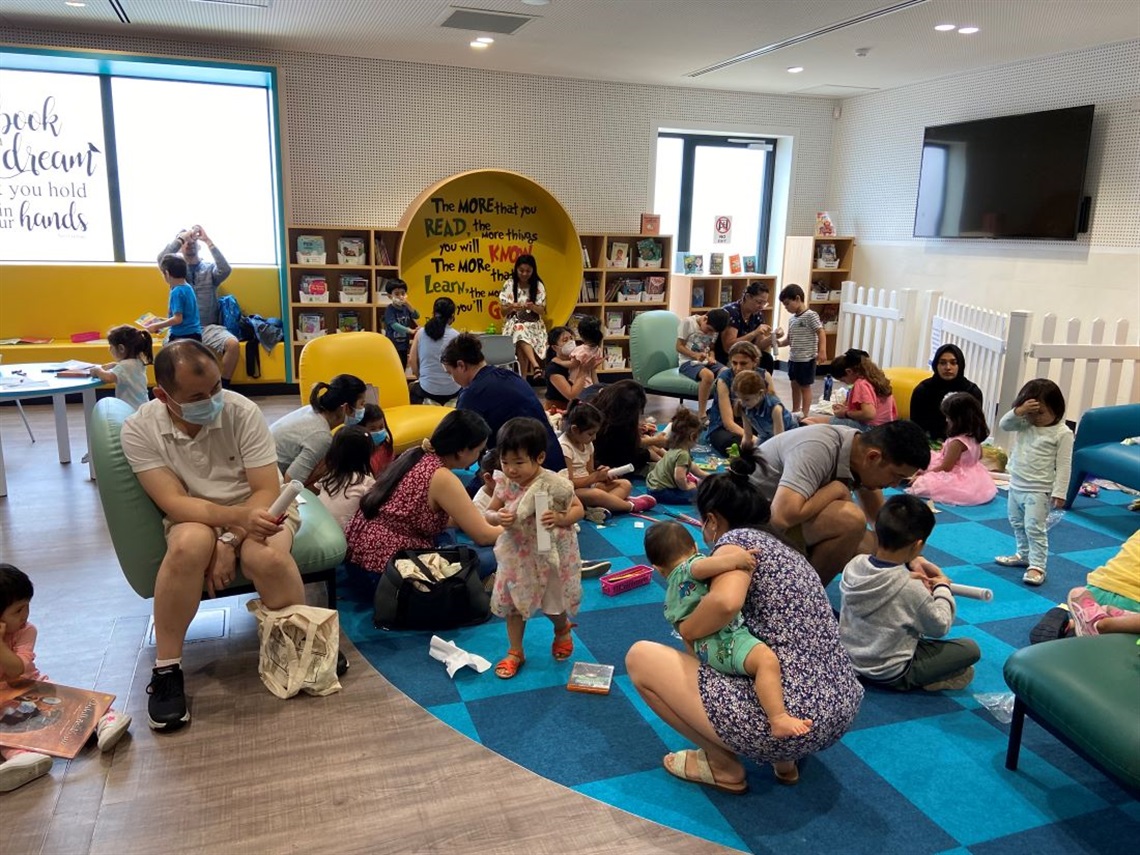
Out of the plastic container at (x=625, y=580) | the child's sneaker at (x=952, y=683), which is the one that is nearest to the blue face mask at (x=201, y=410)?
the plastic container at (x=625, y=580)

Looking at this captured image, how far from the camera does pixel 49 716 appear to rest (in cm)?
242

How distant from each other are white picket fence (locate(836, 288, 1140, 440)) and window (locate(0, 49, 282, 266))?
18.5 feet

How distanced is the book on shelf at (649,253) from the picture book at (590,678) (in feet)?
21.2

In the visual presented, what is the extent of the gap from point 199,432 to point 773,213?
330 inches

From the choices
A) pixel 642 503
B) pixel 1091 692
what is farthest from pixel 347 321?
pixel 1091 692

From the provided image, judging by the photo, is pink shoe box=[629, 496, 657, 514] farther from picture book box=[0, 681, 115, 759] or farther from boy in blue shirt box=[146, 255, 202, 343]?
boy in blue shirt box=[146, 255, 202, 343]

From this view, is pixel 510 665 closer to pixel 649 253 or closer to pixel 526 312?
pixel 526 312

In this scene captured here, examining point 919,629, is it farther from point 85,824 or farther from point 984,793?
point 85,824

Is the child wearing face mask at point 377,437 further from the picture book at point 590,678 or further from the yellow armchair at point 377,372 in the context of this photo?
the picture book at point 590,678

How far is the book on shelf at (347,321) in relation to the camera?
778 cm

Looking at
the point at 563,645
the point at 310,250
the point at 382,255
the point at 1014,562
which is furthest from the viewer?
the point at 382,255

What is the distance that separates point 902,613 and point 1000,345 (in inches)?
152

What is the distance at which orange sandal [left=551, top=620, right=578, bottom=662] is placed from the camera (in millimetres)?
3003

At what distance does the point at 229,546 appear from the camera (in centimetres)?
266
